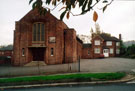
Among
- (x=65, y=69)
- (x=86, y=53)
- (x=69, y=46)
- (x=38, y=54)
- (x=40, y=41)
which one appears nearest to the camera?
(x=65, y=69)

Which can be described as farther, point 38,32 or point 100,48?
point 100,48

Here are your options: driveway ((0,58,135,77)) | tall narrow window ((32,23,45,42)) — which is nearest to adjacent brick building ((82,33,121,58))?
tall narrow window ((32,23,45,42))

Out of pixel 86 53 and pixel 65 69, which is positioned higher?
pixel 86 53

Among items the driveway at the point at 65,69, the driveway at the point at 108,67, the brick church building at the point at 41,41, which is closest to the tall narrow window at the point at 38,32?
the brick church building at the point at 41,41

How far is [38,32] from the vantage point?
22.9 metres

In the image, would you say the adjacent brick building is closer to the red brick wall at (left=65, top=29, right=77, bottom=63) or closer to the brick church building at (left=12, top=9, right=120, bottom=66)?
the red brick wall at (left=65, top=29, right=77, bottom=63)

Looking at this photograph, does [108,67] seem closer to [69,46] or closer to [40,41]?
[69,46]

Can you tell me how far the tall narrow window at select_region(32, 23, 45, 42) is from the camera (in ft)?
75.0

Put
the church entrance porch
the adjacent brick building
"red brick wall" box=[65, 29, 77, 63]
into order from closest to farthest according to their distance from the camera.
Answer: "red brick wall" box=[65, 29, 77, 63]
the church entrance porch
the adjacent brick building

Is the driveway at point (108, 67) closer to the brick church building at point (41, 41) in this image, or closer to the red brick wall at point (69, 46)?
the red brick wall at point (69, 46)

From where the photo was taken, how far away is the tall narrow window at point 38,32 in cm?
2285

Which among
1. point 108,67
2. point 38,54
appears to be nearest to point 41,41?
point 38,54

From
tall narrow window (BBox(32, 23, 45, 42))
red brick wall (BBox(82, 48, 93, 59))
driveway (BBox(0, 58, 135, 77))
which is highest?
tall narrow window (BBox(32, 23, 45, 42))

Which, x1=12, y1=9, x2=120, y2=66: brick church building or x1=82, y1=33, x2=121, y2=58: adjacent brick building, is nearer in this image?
x1=12, y1=9, x2=120, y2=66: brick church building
